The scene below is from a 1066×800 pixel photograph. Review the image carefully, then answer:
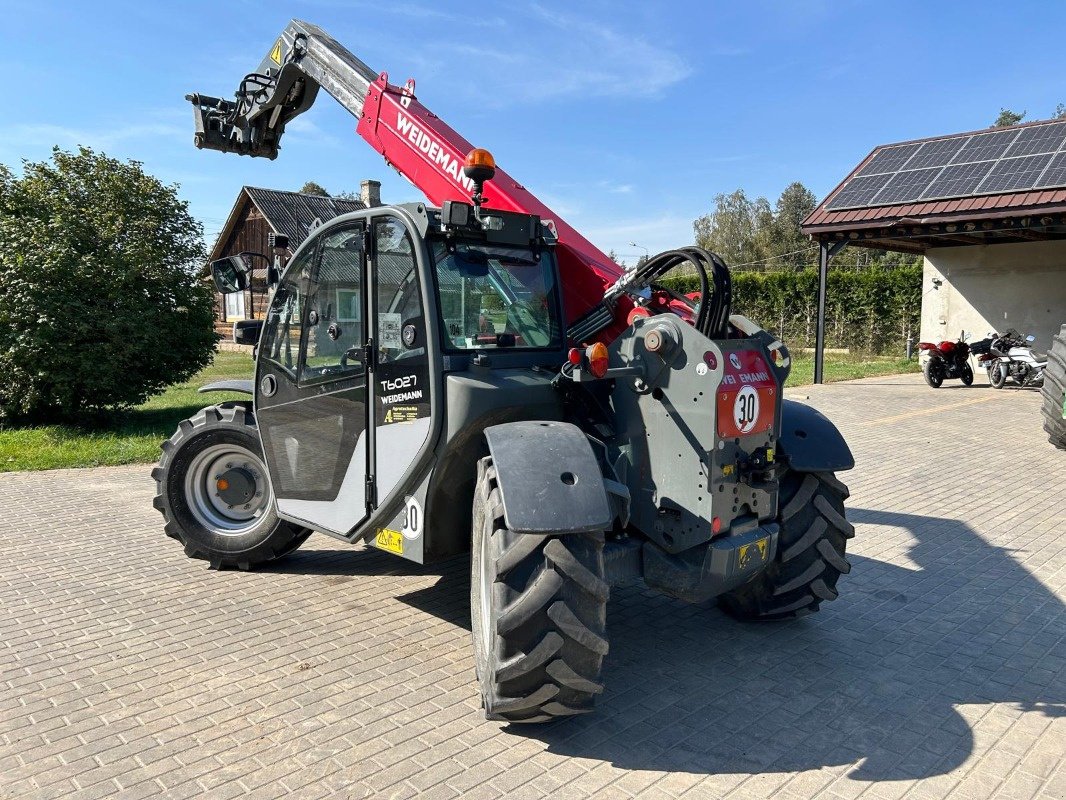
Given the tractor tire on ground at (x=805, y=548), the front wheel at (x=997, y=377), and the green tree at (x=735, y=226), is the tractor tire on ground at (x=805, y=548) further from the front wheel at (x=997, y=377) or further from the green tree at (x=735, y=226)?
the green tree at (x=735, y=226)

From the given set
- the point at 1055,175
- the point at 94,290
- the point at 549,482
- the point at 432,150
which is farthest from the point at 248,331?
the point at 1055,175

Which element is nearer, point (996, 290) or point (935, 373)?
point (935, 373)

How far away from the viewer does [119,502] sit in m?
7.59

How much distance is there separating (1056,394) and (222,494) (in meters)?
9.63

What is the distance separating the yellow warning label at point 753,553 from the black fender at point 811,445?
1.94ft

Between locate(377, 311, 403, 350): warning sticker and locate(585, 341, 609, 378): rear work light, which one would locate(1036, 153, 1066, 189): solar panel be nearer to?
locate(585, 341, 609, 378): rear work light

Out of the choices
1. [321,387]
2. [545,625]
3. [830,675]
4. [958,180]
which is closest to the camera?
[545,625]

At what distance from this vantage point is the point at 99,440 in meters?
10.6

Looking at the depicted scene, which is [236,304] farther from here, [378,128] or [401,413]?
[401,413]

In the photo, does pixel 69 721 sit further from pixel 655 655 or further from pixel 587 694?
pixel 655 655

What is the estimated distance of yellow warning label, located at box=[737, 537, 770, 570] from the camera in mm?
3754

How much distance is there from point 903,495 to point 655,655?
182 inches

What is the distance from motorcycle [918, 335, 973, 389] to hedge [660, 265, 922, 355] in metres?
5.85

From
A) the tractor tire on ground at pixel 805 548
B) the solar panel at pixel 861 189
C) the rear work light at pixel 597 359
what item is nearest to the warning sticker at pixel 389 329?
the rear work light at pixel 597 359
